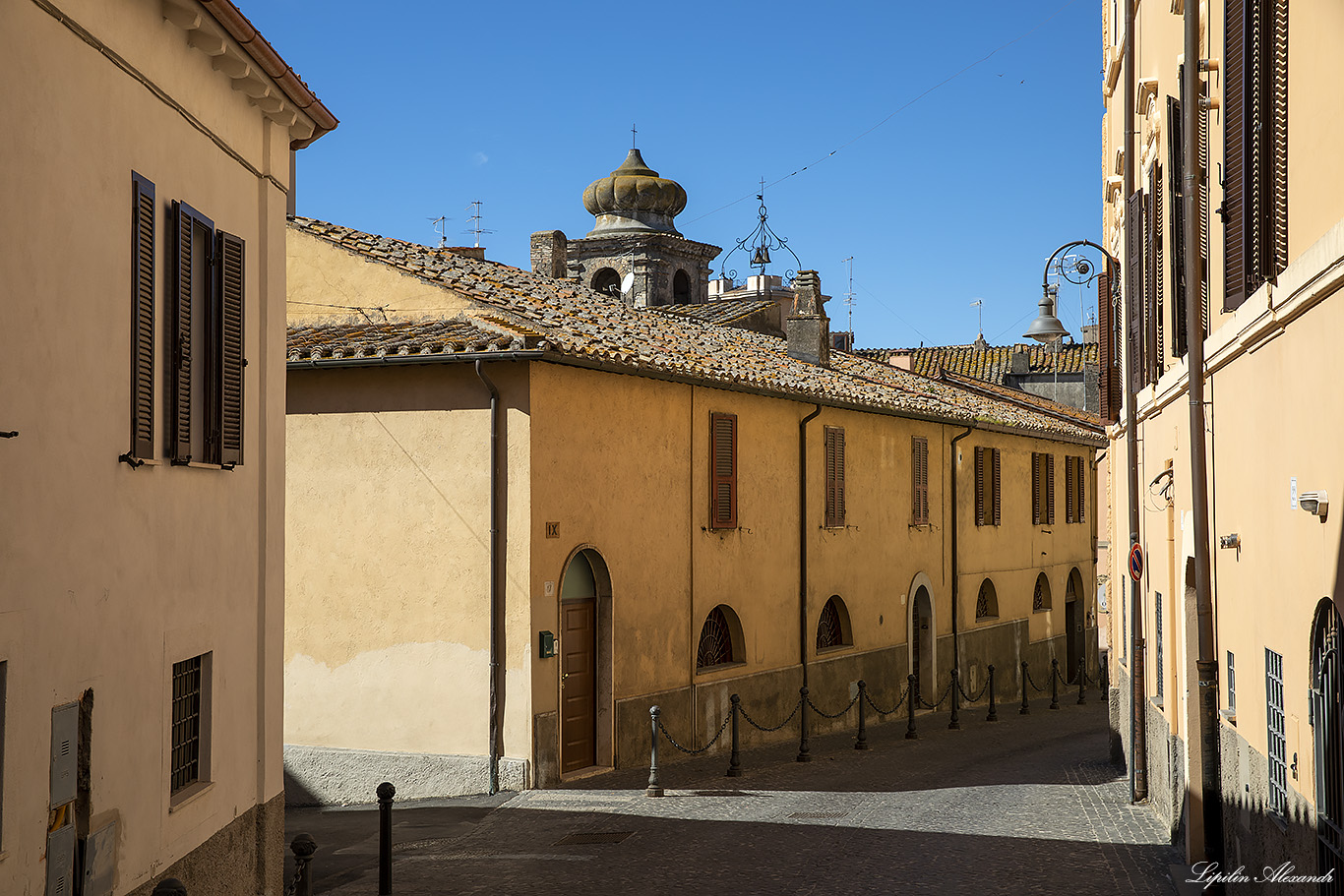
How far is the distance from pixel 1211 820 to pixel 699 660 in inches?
378

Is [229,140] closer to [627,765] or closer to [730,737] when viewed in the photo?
[627,765]

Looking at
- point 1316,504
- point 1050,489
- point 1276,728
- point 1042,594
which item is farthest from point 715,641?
point 1050,489

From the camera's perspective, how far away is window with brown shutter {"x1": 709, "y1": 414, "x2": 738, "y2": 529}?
18359mm

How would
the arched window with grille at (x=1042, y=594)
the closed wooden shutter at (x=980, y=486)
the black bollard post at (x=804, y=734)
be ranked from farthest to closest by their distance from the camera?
the arched window with grille at (x=1042, y=594), the closed wooden shutter at (x=980, y=486), the black bollard post at (x=804, y=734)

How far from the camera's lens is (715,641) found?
1884cm

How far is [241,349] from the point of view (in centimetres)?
895

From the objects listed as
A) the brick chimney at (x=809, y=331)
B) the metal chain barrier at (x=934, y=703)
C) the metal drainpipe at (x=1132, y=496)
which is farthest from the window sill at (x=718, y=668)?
the brick chimney at (x=809, y=331)

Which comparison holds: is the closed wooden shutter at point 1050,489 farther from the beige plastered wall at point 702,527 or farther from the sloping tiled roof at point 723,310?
the sloping tiled roof at point 723,310

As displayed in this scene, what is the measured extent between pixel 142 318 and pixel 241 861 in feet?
12.7

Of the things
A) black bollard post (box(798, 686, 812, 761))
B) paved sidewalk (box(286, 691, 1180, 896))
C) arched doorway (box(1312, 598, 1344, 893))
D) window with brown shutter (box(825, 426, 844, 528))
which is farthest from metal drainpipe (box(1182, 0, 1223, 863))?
window with brown shutter (box(825, 426, 844, 528))

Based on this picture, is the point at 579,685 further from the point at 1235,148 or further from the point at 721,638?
the point at 1235,148

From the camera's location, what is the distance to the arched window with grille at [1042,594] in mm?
32062

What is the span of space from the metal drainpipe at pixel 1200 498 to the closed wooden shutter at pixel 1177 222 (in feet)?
2.13

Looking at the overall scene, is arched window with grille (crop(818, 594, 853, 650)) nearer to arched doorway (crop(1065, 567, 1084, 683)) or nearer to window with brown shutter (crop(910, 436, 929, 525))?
window with brown shutter (crop(910, 436, 929, 525))
